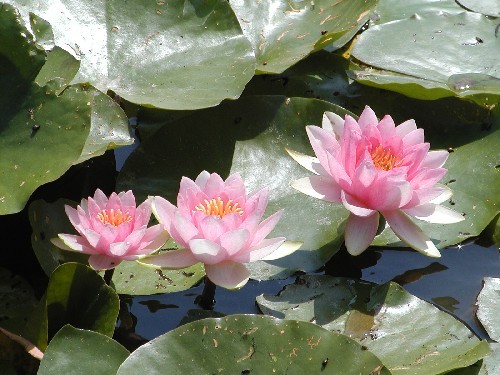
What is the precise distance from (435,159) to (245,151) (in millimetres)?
557

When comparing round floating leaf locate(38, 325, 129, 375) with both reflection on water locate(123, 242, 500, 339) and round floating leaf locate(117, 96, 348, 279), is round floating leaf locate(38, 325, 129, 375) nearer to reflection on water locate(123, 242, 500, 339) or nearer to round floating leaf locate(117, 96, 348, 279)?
reflection on water locate(123, 242, 500, 339)

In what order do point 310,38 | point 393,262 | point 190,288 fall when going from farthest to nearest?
point 310,38 < point 393,262 < point 190,288

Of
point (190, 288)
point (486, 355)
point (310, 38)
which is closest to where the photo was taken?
point (486, 355)

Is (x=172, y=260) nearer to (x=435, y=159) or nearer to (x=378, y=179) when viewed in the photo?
(x=378, y=179)

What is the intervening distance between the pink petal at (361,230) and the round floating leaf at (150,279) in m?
0.39

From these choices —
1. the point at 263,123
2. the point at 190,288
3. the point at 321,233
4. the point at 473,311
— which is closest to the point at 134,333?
the point at 190,288

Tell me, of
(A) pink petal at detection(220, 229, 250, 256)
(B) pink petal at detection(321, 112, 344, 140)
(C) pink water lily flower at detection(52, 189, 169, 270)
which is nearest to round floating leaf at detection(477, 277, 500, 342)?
(B) pink petal at detection(321, 112, 344, 140)

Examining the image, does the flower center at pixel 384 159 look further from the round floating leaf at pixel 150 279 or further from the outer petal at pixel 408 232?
the round floating leaf at pixel 150 279

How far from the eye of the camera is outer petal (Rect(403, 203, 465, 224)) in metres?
1.90

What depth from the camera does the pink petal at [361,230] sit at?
1.92m

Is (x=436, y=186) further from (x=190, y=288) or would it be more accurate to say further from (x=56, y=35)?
(x=56, y=35)

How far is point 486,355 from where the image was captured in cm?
168

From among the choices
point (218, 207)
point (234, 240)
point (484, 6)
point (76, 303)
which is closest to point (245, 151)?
point (218, 207)

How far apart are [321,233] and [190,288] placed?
1.25 feet
